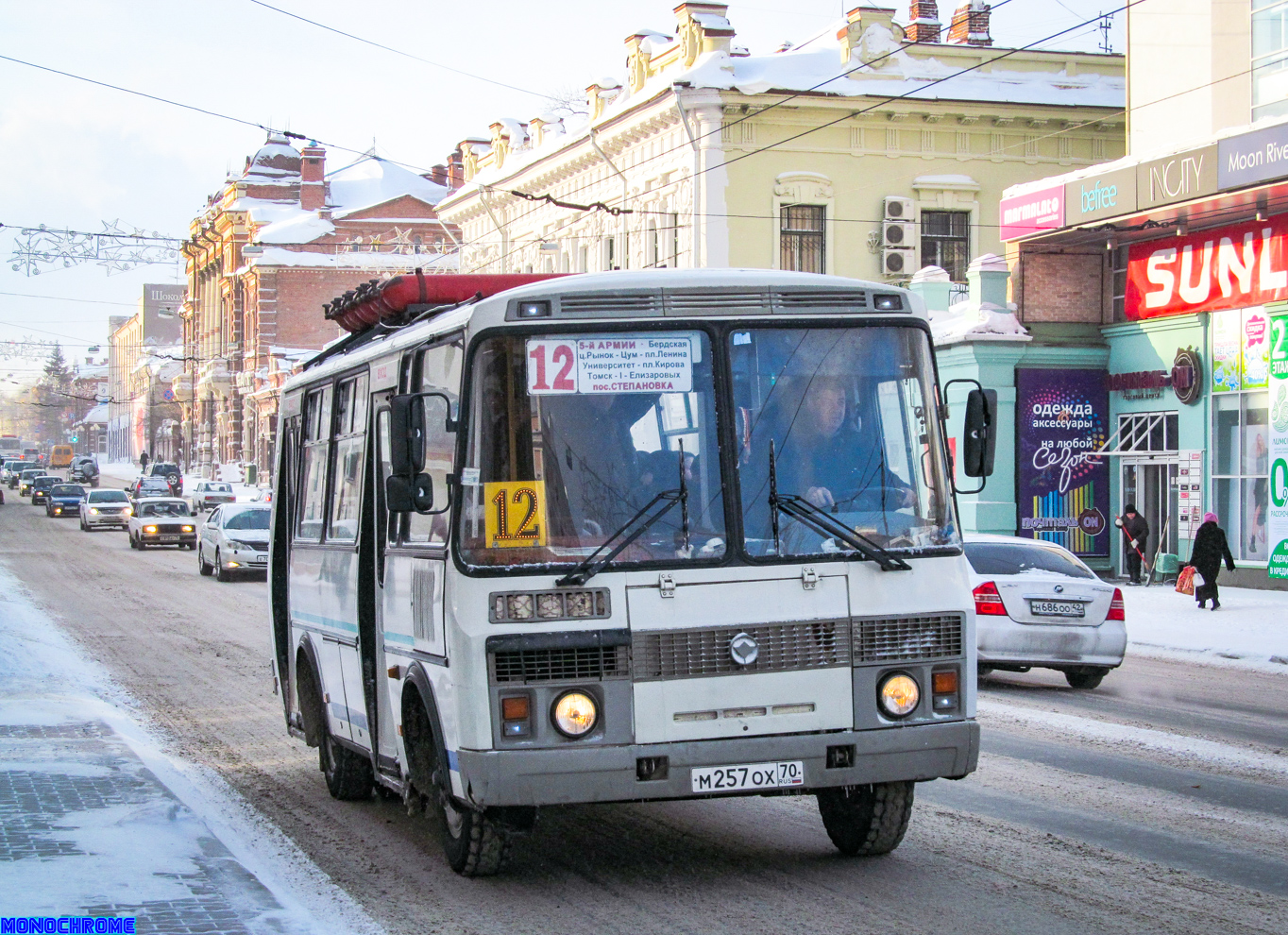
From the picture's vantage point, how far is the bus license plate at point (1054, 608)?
50.9 ft

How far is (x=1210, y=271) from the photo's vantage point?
28266 millimetres

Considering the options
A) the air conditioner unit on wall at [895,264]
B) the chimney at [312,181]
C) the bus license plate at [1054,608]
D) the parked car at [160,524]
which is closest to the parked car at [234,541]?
the parked car at [160,524]

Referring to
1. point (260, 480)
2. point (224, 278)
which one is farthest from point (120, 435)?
point (260, 480)

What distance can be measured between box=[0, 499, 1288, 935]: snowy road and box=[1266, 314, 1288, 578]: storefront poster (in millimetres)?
12648

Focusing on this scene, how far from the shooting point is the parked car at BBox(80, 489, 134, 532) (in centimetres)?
5444

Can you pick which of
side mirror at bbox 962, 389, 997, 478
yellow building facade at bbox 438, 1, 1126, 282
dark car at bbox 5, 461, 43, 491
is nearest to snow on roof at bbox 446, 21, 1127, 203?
yellow building facade at bbox 438, 1, 1126, 282

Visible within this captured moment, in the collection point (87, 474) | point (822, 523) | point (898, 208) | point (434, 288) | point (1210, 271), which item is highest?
point (898, 208)

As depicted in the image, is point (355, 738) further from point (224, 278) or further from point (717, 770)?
point (224, 278)

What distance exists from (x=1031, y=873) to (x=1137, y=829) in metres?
1.30

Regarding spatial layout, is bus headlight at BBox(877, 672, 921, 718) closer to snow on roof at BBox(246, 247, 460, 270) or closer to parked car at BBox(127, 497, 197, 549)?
parked car at BBox(127, 497, 197, 549)

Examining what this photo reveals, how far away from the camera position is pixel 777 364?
24.3 feet

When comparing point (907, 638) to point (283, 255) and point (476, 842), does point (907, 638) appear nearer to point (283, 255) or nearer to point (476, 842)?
point (476, 842)

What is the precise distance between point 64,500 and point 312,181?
30.2 metres

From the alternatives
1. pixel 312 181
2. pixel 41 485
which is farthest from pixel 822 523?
pixel 312 181
